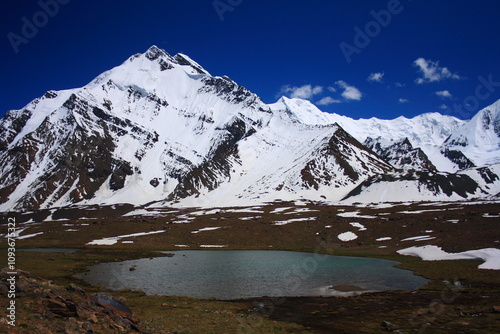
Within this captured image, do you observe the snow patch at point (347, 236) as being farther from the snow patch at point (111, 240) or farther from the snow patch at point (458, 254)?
the snow patch at point (111, 240)

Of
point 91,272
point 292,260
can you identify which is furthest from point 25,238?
point 292,260

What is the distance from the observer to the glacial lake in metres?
45.4

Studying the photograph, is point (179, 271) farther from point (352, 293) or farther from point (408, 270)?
point (408, 270)

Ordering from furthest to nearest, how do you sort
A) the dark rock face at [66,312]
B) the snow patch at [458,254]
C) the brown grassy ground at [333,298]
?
the snow patch at [458,254] < the brown grassy ground at [333,298] < the dark rock face at [66,312]

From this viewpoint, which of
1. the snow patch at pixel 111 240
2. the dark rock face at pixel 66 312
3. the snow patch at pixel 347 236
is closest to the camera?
the dark rock face at pixel 66 312

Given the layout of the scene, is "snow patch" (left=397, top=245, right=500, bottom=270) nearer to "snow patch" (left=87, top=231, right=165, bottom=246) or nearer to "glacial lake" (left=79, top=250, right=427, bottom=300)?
"glacial lake" (left=79, top=250, right=427, bottom=300)

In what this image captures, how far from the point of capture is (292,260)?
74.4m

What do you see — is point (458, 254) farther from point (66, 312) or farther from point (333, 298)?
point (66, 312)

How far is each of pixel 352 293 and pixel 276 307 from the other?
12.1 meters

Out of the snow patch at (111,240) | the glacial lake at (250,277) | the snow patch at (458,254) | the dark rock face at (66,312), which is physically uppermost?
the dark rock face at (66,312)

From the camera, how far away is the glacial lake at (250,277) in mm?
45406

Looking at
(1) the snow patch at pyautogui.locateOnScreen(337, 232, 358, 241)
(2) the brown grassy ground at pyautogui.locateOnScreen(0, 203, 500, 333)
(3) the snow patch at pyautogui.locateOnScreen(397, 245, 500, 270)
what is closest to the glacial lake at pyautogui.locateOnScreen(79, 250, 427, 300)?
(2) the brown grassy ground at pyautogui.locateOnScreen(0, 203, 500, 333)

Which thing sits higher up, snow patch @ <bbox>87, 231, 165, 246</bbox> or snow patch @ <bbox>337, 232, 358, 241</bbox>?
snow patch @ <bbox>87, 231, 165, 246</bbox>

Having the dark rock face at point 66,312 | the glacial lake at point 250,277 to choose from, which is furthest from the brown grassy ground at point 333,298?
the glacial lake at point 250,277
